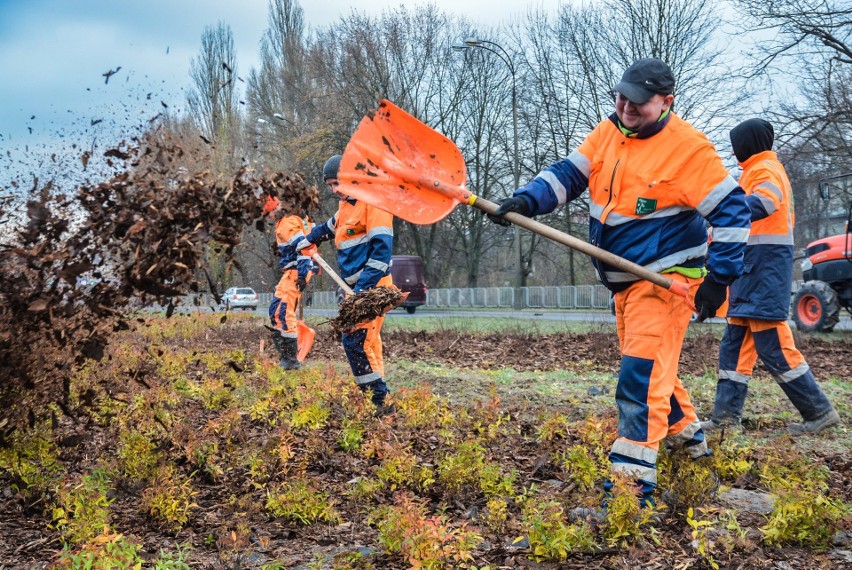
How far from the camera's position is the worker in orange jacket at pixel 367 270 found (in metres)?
6.02

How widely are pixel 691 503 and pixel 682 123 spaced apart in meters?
1.93

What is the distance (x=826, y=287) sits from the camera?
539 inches

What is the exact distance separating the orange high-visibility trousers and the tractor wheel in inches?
454

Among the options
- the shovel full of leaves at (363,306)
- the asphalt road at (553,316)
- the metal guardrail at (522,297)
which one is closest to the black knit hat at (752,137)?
the shovel full of leaves at (363,306)

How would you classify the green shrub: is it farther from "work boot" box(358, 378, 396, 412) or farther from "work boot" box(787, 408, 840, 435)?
"work boot" box(787, 408, 840, 435)

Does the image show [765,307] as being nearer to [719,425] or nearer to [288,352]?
[719,425]

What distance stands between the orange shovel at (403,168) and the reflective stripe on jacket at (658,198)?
611mm

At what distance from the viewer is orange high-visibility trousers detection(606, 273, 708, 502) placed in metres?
3.62

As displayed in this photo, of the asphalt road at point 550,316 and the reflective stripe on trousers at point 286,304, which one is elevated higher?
the reflective stripe on trousers at point 286,304

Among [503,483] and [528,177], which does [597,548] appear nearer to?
[503,483]

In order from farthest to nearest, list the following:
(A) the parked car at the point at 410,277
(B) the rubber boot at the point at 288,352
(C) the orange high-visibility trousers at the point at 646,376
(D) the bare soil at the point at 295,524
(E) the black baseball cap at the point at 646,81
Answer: (A) the parked car at the point at 410,277, (B) the rubber boot at the point at 288,352, (E) the black baseball cap at the point at 646,81, (C) the orange high-visibility trousers at the point at 646,376, (D) the bare soil at the point at 295,524

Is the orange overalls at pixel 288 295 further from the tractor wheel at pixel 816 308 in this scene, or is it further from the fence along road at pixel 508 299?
the fence along road at pixel 508 299

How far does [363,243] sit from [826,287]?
10.9 m

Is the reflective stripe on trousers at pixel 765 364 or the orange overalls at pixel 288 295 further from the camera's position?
the orange overalls at pixel 288 295
